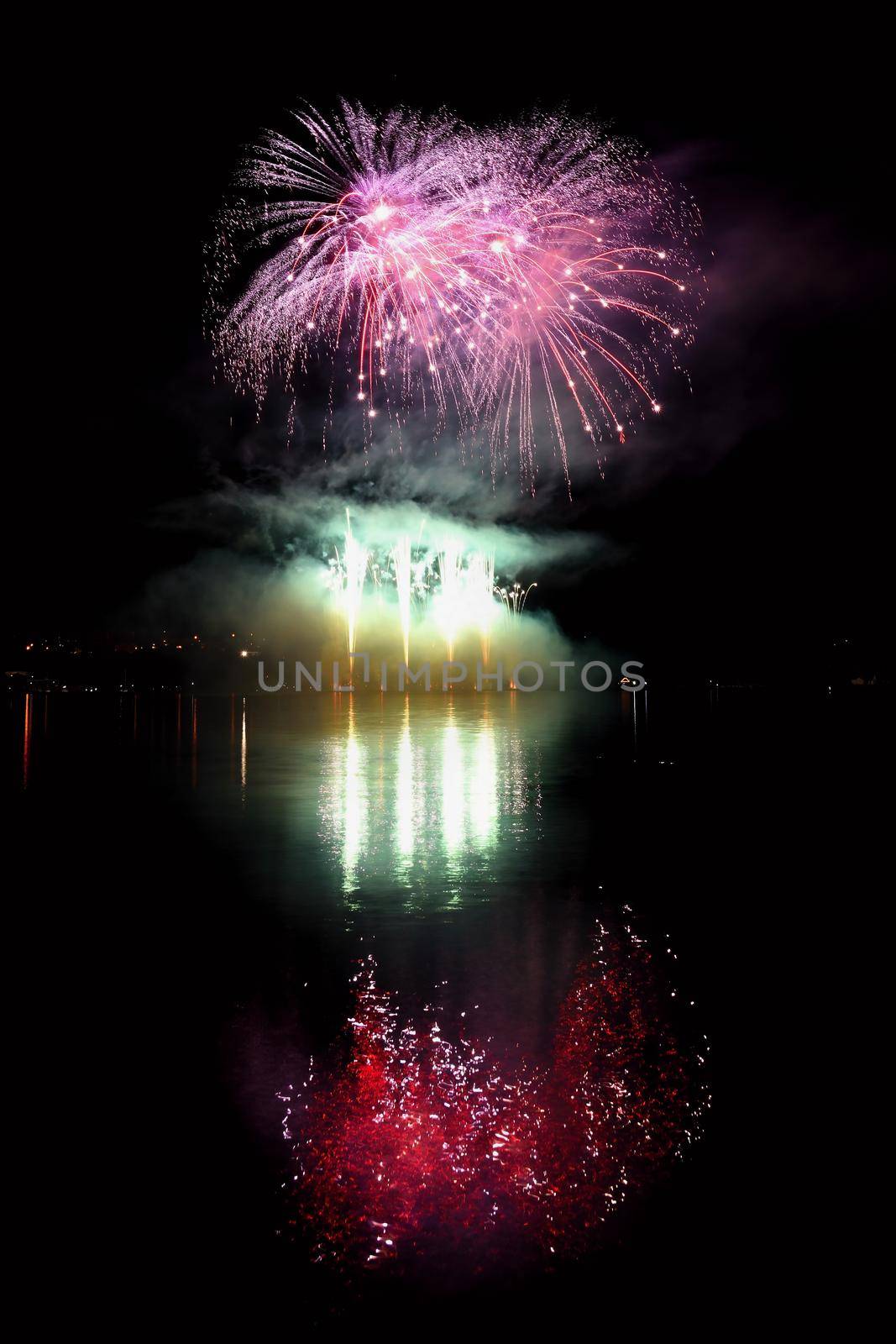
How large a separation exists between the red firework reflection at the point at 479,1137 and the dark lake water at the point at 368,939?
11 cm

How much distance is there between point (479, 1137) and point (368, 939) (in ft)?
8.88

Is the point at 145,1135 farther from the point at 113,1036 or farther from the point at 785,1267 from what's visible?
the point at 785,1267

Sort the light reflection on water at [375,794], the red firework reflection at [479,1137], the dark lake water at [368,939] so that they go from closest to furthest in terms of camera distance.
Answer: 1. the red firework reflection at [479,1137]
2. the dark lake water at [368,939]
3. the light reflection on water at [375,794]

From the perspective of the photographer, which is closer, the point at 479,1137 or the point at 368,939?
the point at 479,1137

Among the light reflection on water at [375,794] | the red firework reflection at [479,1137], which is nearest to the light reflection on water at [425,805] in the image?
the light reflection on water at [375,794]

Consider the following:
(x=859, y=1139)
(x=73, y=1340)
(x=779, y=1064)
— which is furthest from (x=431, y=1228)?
(x=779, y=1064)

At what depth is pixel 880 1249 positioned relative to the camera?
277 centimetres

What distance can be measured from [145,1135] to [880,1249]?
2.50m

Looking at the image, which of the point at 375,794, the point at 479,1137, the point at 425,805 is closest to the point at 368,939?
the point at 479,1137

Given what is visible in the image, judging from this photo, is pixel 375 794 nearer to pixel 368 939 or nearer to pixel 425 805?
pixel 425 805

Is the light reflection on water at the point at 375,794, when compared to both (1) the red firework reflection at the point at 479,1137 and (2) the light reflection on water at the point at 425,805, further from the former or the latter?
(1) the red firework reflection at the point at 479,1137

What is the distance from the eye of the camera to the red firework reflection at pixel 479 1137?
2.86m

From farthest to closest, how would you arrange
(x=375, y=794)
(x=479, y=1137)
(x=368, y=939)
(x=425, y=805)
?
(x=375, y=794) < (x=425, y=805) < (x=368, y=939) < (x=479, y=1137)

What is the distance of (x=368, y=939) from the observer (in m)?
6.03
